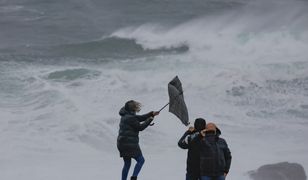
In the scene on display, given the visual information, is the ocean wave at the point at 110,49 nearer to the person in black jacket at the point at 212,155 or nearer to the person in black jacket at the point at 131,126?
the person in black jacket at the point at 131,126

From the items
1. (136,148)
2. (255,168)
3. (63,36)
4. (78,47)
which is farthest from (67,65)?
(136,148)

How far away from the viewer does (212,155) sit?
8.19m

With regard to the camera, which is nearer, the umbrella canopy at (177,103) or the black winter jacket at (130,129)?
the umbrella canopy at (177,103)

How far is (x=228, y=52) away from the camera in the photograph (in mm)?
24594

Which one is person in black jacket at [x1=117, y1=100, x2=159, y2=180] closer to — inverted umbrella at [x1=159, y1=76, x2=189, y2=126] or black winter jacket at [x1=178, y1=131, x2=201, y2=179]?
inverted umbrella at [x1=159, y1=76, x2=189, y2=126]

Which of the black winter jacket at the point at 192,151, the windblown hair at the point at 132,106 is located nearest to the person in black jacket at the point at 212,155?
the black winter jacket at the point at 192,151

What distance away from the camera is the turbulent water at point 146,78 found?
1535 cm

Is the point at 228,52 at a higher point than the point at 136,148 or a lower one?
higher

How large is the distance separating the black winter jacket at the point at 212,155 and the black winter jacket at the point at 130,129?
130cm

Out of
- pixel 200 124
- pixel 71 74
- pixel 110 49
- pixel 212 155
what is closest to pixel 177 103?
pixel 200 124

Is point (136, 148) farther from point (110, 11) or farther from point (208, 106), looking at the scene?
point (110, 11)

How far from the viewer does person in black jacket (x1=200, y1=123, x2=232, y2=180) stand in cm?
817

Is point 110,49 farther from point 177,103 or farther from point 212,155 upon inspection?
point 212,155

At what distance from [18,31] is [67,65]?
5866mm
